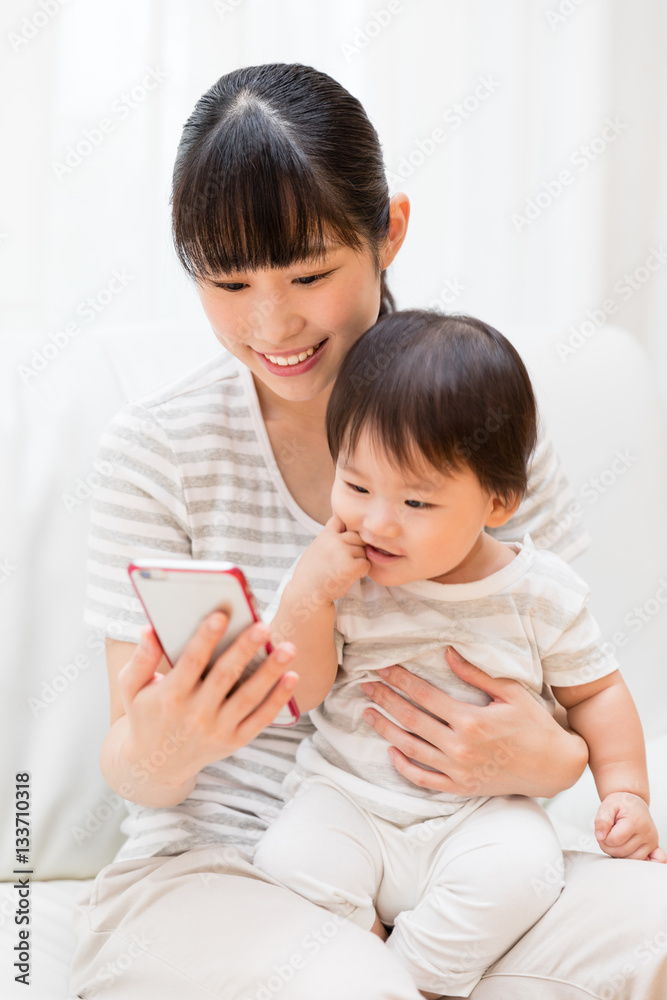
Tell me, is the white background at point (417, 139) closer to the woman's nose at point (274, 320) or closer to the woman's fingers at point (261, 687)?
the woman's nose at point (274, 320)

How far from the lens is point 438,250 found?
2076mm

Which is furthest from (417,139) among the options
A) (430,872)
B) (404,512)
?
(430,872)

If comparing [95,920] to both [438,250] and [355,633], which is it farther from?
[438,250]

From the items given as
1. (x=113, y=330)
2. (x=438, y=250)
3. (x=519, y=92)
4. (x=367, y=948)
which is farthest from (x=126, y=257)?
(x=367, y=948)

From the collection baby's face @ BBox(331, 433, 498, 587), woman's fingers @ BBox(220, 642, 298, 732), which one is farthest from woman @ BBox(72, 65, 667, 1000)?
baby's face @ BBox(331, 433, 498, 587)

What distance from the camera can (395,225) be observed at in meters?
1.17

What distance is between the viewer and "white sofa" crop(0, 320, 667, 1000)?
1278 mm

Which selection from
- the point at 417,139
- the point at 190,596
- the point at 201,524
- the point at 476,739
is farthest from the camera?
the point at 417,139

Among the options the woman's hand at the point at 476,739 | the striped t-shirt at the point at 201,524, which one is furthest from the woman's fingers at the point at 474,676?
the striped t-shirt at the point at 201,524

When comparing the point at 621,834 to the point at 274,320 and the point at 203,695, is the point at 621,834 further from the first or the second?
the point at 274,320

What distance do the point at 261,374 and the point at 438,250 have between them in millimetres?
1090

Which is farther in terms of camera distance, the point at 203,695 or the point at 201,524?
the point at 201,524

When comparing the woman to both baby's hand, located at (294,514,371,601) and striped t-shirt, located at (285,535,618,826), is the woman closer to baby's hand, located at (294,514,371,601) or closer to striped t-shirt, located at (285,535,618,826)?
striped t-shirt, located at (285,535,618,826)

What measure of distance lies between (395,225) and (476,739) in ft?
1.99
